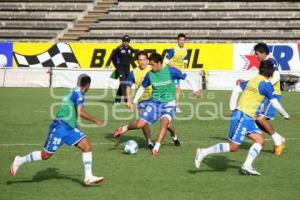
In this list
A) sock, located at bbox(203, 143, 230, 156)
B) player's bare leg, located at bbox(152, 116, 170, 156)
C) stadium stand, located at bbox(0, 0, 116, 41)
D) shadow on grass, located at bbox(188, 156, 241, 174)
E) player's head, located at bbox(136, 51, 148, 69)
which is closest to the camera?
sock, located at bbox(203, 143, 230, 156)

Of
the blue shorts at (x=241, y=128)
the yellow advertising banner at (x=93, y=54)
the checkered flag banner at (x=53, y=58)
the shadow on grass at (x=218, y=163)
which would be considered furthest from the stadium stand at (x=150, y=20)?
the blue shorts at (x=241, y=128)

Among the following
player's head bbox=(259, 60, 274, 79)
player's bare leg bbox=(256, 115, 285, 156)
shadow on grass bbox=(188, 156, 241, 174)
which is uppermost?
player's head bbox=(259, 60, 274, 79)

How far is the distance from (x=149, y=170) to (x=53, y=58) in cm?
2474

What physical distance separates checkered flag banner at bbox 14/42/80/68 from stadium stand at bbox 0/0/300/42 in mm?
3251

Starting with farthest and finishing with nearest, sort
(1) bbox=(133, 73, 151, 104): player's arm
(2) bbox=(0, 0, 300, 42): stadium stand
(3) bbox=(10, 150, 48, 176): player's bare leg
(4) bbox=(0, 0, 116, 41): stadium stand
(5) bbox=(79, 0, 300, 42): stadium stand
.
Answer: (4) bbox=(0, 0, 116, 41): stadium stand → (2) bbox=(0, 0, 300, 42): stadium stand → (5) bbox=(79, 0, 300, 42): stadium stand → (1) bbox=(133, 73, 151, 104): player's arm → (3) bbox=(10, 150, 48, 176): player's bare leg

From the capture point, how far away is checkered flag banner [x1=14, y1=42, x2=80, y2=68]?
1339 inches

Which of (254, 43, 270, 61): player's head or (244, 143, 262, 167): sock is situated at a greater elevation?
(254, 43, 270, 61): player's head

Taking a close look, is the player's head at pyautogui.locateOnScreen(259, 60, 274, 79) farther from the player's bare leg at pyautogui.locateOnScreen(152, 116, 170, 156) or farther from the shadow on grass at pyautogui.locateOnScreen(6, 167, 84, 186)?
the shadow on grass at pyautogui.locateOnScreen(6, 167, 84, 186)

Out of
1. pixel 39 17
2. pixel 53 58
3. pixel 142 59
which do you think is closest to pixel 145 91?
pixel 142 59

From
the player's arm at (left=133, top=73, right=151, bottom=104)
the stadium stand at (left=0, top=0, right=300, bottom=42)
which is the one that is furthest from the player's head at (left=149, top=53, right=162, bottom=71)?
the stadium stand at (left=0, top=0, right=300, bottom=42)

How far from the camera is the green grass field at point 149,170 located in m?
8.57

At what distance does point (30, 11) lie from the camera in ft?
133

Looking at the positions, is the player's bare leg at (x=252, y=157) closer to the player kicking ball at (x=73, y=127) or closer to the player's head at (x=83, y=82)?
the player kicking ball at (x=73, y=127)

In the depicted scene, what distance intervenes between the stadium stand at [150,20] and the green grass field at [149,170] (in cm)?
2000
